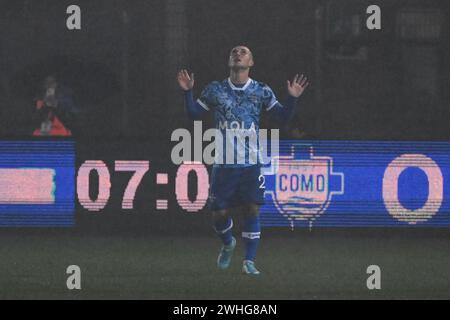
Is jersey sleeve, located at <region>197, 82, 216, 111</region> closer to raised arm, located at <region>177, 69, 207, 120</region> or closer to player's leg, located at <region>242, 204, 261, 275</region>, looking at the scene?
raised arm, located at <region>177, 69, 207, 120</region>

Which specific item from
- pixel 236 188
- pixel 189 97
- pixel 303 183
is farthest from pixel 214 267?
pixel 303 183

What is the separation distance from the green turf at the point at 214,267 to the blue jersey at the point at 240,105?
112 centimetres

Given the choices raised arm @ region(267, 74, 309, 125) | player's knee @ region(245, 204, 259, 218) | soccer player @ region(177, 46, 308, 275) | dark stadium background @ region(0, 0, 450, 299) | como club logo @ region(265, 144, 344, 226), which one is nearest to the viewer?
raised arm @ region(267, 74, 309, 125)

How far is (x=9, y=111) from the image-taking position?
1293 cm

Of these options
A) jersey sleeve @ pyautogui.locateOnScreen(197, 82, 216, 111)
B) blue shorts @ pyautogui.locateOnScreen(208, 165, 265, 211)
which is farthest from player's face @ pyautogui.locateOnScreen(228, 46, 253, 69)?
blue shorts @ pyautogui.locateOnScreen(208, 165, 265, 211)

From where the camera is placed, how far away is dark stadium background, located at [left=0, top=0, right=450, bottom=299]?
12.9 metres

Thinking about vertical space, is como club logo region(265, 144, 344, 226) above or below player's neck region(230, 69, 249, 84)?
below

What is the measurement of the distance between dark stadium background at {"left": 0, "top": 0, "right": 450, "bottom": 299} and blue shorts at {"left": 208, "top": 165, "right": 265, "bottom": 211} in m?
1.77

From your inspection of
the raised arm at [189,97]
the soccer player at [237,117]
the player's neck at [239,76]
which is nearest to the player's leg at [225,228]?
the soccer player at [237,117]

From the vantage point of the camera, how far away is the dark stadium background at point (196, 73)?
12.9 m

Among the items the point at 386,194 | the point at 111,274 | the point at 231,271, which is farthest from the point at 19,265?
the point at 386,194

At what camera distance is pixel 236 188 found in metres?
11.0

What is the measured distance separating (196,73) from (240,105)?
2128mm

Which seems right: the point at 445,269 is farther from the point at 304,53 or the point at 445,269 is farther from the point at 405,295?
the point at 304,53
